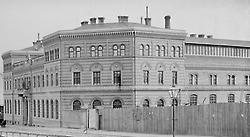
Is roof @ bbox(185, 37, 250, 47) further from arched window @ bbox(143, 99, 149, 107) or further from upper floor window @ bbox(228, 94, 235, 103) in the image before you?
arched window @ bbox(143, 99, 149, 107)

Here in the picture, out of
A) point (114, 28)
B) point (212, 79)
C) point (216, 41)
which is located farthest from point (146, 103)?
point (216, 41)

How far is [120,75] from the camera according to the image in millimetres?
61531

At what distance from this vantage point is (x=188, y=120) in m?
43.7

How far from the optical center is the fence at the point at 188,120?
3856 centimetres

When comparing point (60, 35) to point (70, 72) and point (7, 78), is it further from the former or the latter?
point (7, 78)

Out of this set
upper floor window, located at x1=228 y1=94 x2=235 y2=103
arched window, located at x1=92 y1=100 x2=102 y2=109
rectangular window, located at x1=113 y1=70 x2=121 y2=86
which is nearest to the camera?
rectangular window, located at x1=113 y1=70 x2=121 y2=86

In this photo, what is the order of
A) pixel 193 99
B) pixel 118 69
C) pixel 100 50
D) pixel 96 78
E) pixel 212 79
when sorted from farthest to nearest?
pixel 212 79 < pixel 193 99 < pixel 96 78 < pixel 100 50 < pixel 118 69

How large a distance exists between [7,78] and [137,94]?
4193 cm

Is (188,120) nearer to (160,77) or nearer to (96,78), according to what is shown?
(160,77)

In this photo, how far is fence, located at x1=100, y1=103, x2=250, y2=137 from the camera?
3856 cm

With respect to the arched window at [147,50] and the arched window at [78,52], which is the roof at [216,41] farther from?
the arched window at [78,52]

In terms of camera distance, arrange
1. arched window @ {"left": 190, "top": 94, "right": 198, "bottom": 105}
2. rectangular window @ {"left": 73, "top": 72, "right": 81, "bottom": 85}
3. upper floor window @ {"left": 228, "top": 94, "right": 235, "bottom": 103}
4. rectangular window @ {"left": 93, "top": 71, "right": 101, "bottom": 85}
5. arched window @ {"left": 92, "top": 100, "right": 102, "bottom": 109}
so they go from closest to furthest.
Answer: arched window @ {"left": 92, "top": 100, "right": 102, "bottom": 109} < rectangular window @ {"left": 93, "top": 71, "right": 101, "bottom": 85} < rectangular window @ {"left": 73, "top": 72, "right": 81, "bottom": 85} < arched window @ {"left": 190, "top": 94, "right": 198, "bottom": 105} < upper floor window @ {"left": 228, "top": 94, "right": 235, "bottom": 103}

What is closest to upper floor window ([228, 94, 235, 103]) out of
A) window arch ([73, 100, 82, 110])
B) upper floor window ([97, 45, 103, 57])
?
upper floor window ([97, 45, 103, 57])

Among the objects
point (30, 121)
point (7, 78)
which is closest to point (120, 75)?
point (30, 121)
